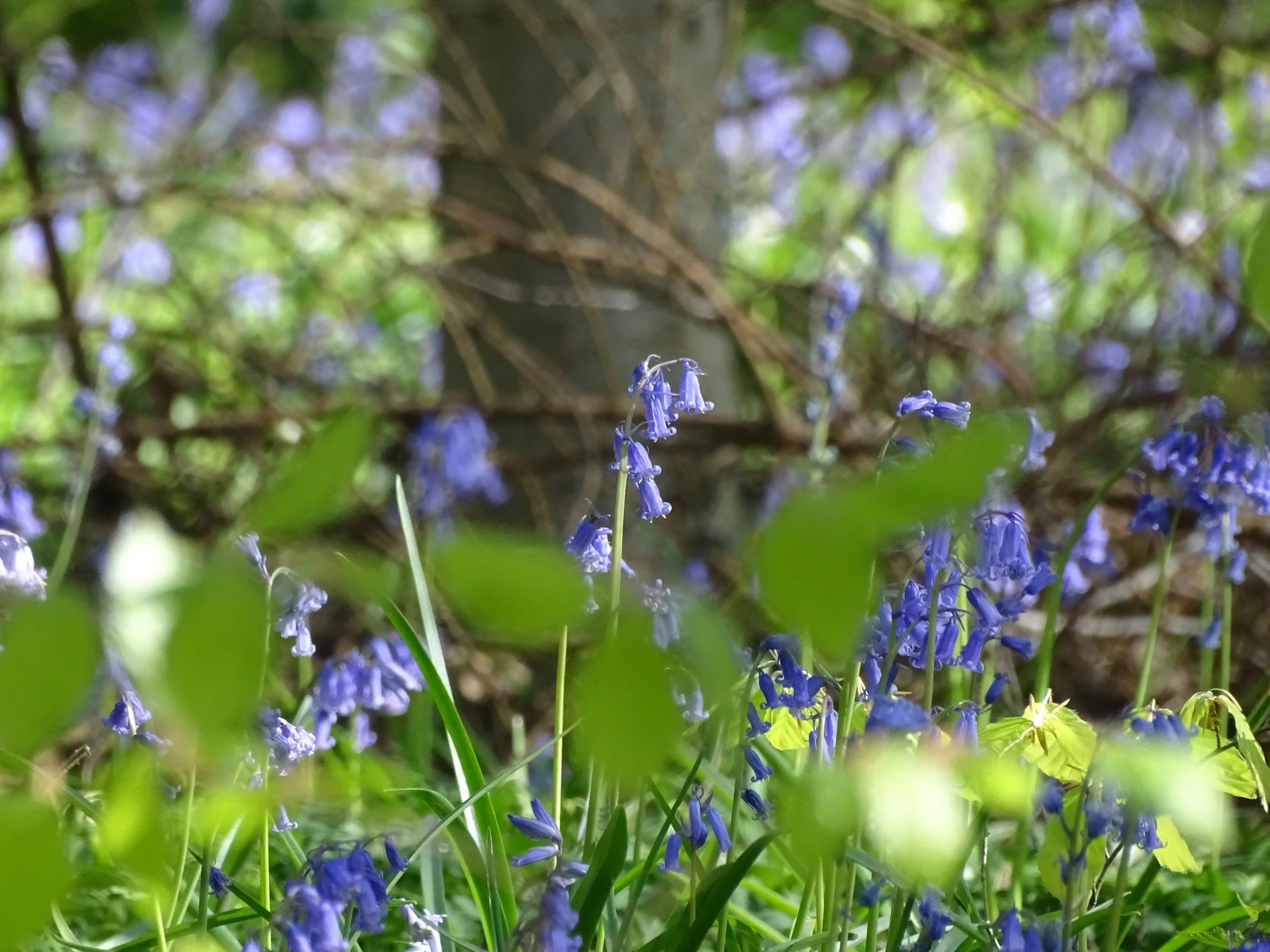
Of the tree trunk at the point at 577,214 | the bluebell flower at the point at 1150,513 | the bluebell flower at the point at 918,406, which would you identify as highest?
the tree trunk at the point at 577,214

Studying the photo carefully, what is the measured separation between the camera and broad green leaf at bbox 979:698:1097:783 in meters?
1.44

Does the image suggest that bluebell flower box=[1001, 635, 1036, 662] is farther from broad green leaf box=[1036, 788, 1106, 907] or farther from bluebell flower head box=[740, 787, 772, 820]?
bluebell flower head box=[740, 787, 772, 820]

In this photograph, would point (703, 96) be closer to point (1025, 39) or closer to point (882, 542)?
point (1025, 39)

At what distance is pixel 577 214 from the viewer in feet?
14.9

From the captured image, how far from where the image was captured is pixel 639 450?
1.60 metres

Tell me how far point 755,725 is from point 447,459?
192cm

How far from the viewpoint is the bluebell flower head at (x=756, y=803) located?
1.63 meters

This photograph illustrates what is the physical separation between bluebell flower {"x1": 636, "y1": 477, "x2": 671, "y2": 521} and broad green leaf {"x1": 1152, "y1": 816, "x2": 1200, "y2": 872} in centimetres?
68

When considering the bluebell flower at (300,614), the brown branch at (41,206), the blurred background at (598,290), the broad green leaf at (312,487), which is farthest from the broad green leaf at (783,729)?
the brown branch at (41,206)

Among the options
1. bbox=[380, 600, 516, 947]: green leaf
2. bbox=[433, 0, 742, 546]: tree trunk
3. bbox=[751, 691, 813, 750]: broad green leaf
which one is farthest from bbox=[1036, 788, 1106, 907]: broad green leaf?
bbox=[433, 0, 742, 546]: tree trunk

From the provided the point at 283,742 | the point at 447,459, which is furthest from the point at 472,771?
the point at 447,459

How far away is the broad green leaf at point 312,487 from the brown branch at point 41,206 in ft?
11.4

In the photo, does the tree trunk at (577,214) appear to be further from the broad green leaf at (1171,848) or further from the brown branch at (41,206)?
the broad green leaf at (1171,848)

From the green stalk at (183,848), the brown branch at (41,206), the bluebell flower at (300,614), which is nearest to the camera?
the green stalk at (183,848)
